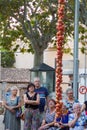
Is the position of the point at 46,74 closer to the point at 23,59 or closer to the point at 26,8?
the point at 26,8

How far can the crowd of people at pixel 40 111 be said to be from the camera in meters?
10.8

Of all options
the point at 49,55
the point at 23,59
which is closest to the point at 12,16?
the point at 49,55

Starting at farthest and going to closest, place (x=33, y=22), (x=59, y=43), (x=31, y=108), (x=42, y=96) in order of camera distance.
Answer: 1. (x=33, y=22)
2. (x=42, y=96)
3. (x=31, y=108)
4. (x=59, y=43)

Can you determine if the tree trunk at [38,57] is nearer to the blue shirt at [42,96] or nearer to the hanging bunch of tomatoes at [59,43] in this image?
the blue shirt at [42,96]

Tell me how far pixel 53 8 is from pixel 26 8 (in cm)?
142

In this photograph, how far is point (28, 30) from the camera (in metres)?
29.0

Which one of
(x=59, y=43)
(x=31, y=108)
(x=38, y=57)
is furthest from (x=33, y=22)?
(x=59, y=43)

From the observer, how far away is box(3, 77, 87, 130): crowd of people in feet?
35.5

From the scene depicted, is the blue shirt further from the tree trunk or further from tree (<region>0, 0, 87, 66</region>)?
the tree trunk

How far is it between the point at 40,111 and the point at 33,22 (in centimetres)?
1632

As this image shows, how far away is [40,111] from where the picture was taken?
13258 mm

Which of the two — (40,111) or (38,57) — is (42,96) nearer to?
(40,111)

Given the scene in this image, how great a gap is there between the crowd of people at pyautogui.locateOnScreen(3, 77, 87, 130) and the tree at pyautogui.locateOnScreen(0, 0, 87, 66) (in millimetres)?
11677

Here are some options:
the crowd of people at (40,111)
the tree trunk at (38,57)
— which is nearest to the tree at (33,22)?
the tree trunk at (38,57)
